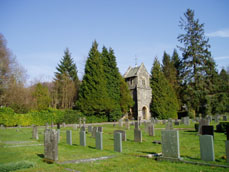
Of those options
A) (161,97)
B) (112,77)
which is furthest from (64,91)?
(161,97)

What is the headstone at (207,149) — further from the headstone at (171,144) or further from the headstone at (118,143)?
the headstone at (118,143)

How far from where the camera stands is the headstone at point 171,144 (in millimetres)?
7393

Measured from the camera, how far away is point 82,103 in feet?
124

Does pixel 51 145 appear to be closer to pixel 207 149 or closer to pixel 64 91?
pixel 207 149

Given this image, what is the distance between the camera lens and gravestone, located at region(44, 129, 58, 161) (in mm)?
7958

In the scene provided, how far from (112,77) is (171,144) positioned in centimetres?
3500

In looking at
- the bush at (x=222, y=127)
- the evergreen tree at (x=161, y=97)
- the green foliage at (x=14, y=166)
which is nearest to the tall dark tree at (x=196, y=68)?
the evergreen tree at (x=161, y=97)

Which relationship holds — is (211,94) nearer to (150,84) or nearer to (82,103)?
(150,84)

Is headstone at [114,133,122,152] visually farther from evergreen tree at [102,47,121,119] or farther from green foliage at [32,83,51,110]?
evergreen tree at [102,47,121,119]

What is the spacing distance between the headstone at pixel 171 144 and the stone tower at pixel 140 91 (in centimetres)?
3715

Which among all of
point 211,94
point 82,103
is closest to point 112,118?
point 82,103

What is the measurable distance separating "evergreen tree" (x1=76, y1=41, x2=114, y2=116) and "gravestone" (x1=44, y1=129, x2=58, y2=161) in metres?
28.9

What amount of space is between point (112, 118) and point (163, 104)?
39.5ft

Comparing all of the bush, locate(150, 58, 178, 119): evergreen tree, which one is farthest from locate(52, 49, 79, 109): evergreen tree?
the bush
